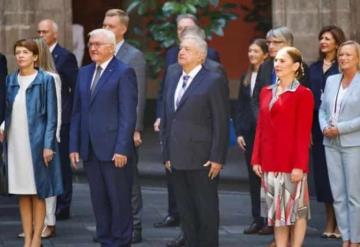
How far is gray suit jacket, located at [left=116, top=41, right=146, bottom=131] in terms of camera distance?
39.2 feet

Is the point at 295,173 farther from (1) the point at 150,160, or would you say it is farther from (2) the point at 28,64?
(1) the point at 150,160

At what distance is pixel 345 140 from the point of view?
1138cm

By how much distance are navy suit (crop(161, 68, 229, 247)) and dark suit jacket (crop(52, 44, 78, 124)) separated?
2.61 metres

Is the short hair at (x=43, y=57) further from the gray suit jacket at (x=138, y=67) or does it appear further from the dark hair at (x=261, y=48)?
the dark hair at (x=261, y=48)

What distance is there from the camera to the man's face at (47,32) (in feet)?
42.9

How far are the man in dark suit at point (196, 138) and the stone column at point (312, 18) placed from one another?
5791 millimetres

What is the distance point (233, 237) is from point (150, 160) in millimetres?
5268

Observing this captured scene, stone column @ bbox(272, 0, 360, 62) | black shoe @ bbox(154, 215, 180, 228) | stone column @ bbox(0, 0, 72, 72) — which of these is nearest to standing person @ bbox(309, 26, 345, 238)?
black shoe @ bbox(154, 215, 180, 228)

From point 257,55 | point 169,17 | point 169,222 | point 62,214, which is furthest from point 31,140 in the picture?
point 169,17

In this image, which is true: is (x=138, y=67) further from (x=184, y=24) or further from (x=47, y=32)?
(x=47, y=32)

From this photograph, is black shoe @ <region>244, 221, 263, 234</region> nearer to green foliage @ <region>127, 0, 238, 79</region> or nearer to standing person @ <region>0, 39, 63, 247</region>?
standing person @ <region>0, 39, 63, 247</region>

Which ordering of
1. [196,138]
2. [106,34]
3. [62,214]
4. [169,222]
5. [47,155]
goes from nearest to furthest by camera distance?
[196,138], [106,34], [47,155], [169,222], [62,214]

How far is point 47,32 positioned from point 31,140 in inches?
82.6

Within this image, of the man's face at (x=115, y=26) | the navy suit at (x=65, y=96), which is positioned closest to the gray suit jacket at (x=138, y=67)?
the man's face at (x=115, y=26)
